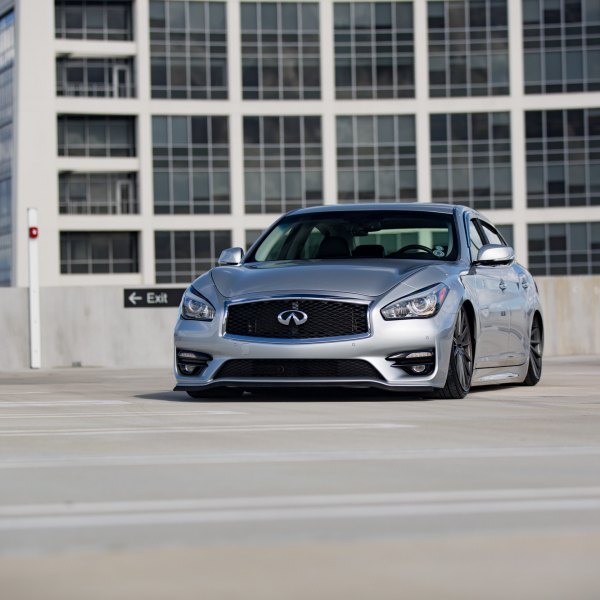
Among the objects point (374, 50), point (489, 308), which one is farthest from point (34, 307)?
point (374, 50)

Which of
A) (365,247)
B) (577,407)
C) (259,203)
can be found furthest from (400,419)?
(259,203)

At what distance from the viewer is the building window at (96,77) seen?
77812mm

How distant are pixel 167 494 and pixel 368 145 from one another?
7317cm

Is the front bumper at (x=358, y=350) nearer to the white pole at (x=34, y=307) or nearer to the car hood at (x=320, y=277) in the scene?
the car hood at (x=320, y=277)

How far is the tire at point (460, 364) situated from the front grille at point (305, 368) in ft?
2.17

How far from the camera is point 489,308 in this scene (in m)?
12.3

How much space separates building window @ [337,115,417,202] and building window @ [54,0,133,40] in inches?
497

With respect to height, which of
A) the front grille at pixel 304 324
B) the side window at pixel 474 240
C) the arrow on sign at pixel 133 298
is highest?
the side window at pixel 474 240

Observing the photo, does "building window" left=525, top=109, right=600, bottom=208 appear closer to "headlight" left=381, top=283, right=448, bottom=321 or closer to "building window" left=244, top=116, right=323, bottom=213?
"building window" left=244, top=116, right=323, bottom=213

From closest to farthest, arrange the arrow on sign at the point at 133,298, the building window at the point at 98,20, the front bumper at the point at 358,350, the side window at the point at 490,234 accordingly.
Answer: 1. the front bumper at the point at 358,350
2. the side window at the point at 490,234
3. the arrow on sign at the point at 133,298
4. the building window at the point at 98,20

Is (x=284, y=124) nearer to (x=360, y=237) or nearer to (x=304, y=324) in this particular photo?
(x=360, y=237)

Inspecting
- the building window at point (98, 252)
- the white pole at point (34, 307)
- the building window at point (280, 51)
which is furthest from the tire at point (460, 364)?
the building window at point (280, 51)

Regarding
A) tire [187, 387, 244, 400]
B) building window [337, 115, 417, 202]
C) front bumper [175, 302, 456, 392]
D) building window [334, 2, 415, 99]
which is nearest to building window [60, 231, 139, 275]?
building window [337, 115, 417, 202]

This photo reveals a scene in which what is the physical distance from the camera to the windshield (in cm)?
1205
